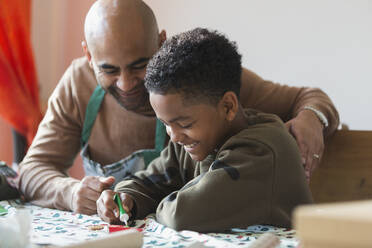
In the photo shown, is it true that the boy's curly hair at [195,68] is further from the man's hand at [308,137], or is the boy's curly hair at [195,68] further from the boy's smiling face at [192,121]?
the man's hand at [308,137]

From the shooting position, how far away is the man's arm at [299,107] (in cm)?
117

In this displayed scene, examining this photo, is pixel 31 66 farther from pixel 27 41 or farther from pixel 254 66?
pixel 254 66

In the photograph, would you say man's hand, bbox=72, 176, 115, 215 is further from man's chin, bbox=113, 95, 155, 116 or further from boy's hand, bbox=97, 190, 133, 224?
man's chin, bbox=113, 95, 155, 116

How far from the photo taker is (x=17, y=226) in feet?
2.38

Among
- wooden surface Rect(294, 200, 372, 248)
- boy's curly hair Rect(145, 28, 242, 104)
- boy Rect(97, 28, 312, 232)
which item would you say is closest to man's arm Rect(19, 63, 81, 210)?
boy Rect(97, 28, 312, 232)

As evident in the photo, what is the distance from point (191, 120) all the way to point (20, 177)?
0.75 metres

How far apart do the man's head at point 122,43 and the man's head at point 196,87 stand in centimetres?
24

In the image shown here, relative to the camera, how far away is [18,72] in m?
2.34

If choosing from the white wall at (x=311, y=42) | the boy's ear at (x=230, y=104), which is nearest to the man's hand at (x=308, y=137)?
the boy's ear at (x=230, y=104)

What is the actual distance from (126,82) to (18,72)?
126 cm

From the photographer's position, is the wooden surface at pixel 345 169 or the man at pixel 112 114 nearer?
the man at pixel 112 114

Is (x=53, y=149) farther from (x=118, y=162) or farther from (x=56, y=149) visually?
(x=118, y=162)

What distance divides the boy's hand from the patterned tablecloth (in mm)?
27

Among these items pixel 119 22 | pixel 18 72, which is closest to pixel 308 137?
pixel 119 22
